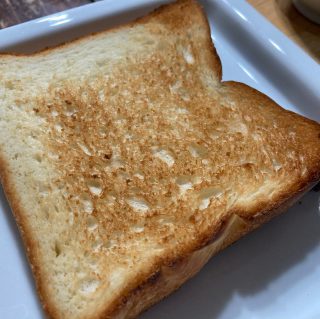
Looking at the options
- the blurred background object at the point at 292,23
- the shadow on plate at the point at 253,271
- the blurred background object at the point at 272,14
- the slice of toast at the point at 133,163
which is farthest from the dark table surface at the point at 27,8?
the shadow on plate at the point at 253,271

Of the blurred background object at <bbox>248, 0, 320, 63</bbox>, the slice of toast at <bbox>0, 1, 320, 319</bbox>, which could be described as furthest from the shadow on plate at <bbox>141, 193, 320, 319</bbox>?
the blurred background object at <bbox>248, 0, 320, 63</bbox>

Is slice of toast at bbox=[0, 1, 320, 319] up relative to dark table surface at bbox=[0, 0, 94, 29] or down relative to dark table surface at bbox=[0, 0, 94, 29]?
down

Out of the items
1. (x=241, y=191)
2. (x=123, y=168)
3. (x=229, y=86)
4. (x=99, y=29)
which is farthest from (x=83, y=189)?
(x=99, y=29)

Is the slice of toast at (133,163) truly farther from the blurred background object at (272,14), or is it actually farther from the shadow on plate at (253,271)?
the blurred background object at (272,14)

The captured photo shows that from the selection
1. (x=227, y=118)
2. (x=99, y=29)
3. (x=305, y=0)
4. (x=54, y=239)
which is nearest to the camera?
(x=54, y=239)

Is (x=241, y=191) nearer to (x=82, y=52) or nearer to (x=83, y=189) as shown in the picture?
(x=83, y=189)

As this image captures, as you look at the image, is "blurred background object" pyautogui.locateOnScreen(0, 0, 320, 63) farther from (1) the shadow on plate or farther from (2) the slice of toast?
(1) the shadow on plate
